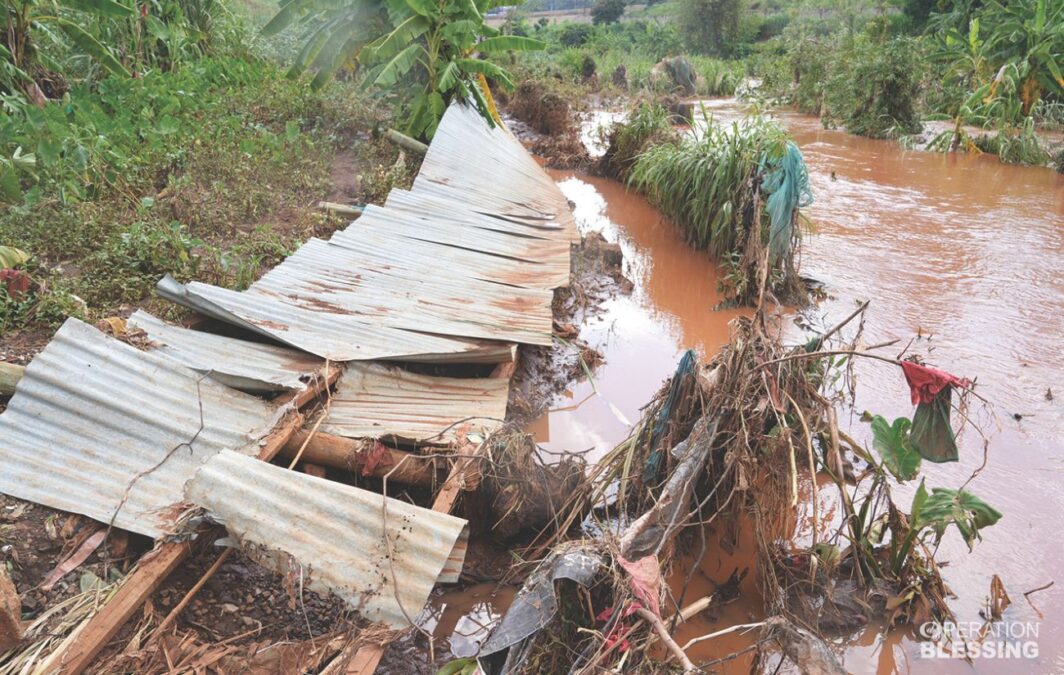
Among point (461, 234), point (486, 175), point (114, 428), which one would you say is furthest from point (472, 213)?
point (114, 428)

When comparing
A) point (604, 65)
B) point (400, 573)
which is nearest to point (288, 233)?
point (400, 573)

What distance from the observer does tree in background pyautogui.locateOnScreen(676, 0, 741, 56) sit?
92.8ft

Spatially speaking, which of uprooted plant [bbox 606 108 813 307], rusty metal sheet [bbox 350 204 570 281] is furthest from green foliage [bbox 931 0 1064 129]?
rusty metal sheet [bbox 350 204 570 281]

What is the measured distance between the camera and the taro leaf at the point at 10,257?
14.7 ft

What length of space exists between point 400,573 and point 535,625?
702mm

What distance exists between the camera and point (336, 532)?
279 centimetres

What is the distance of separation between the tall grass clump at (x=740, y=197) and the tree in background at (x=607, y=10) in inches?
1232

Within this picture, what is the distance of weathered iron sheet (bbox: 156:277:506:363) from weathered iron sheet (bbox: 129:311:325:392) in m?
0.09

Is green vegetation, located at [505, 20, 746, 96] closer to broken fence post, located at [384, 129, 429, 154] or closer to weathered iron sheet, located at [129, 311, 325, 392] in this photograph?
broken fence post, located at [384, 129, 429, 154]

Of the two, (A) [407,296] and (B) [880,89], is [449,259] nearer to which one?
(A) [407,296]

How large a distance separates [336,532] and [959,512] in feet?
8.14

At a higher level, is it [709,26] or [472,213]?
[709,26]

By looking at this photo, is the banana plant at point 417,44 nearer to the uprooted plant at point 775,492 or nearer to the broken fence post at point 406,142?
the broken fence post at point 406,142

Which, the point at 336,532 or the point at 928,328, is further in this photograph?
the point at 928,328
